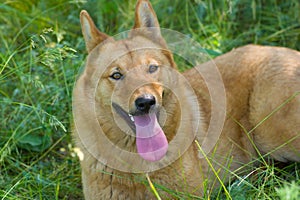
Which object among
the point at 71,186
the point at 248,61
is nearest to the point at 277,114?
the point at 248,61

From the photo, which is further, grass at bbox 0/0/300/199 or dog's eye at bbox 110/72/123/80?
grass at bbox 0/0/300/199

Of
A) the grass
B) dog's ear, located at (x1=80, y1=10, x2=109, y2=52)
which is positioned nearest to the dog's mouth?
the grass

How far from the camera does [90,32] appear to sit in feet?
12.6

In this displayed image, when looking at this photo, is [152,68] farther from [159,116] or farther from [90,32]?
[90,32]

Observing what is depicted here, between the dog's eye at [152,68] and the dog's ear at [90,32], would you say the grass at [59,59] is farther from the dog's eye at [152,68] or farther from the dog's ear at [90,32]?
the dog's eye at [152,68]

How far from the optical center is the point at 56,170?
450cm

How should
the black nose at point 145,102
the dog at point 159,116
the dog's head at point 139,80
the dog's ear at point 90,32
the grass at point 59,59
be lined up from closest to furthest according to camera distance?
the black nose at point 145,102, the dog's head at point 139,80, the dog at point 159,116, the dog's ear at point 90,32, the grass at point 59,59

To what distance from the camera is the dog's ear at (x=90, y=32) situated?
3.82 m

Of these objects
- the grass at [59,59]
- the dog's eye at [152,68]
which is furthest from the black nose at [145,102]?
the grass at [59,59]

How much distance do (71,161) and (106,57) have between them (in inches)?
48.9

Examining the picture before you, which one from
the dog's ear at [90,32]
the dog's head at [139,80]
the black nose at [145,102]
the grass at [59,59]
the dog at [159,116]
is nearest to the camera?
the black nose at [145,102]

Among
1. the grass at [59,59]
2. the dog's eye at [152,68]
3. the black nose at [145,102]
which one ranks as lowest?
the grass at [59,59]

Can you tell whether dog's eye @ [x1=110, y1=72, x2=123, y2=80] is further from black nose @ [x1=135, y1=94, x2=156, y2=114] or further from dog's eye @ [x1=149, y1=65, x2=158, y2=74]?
black nose @ [x1=135, y1=94, x2=156, y2=114]

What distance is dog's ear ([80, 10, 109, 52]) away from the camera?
3824 millimetres
